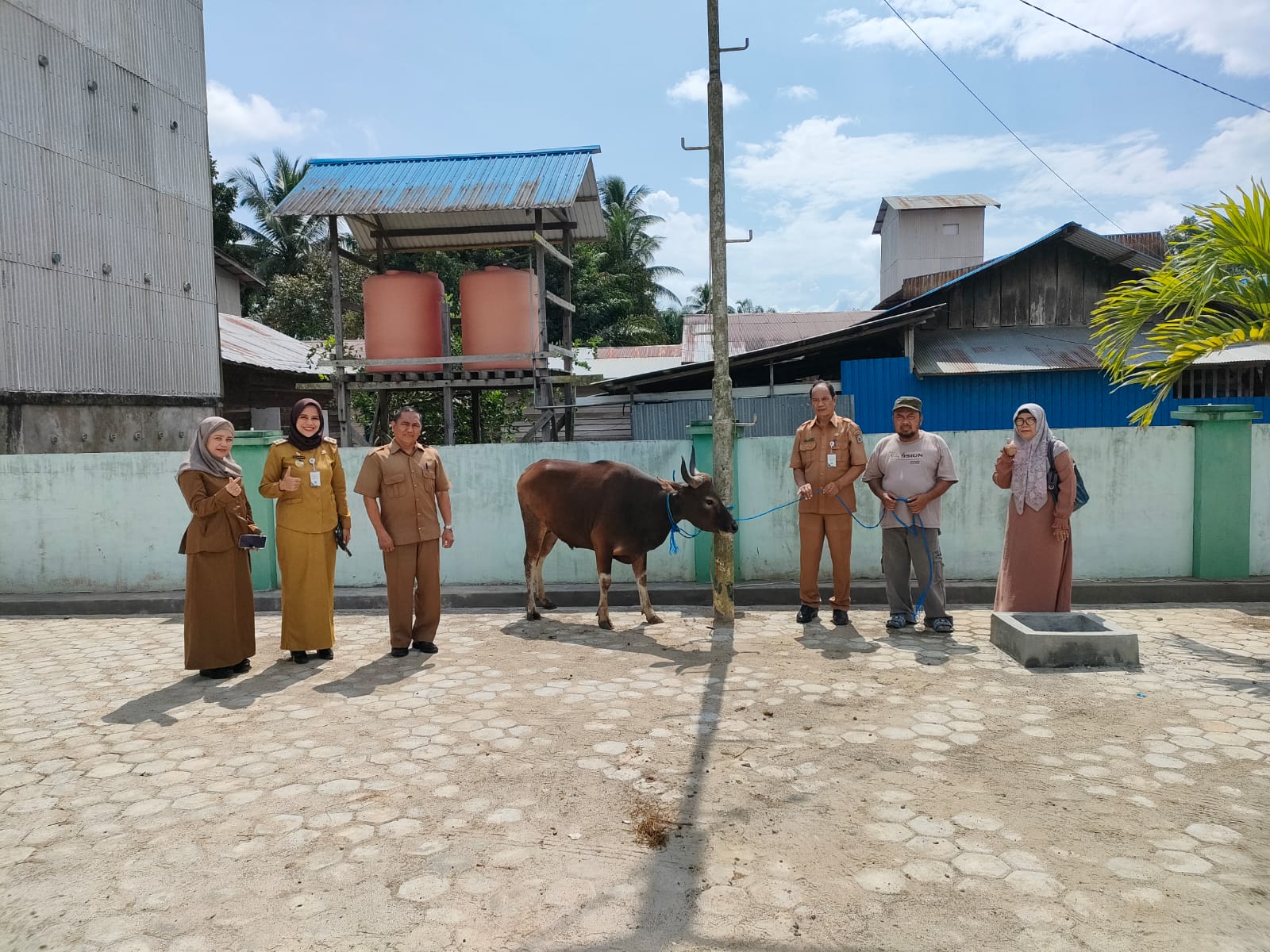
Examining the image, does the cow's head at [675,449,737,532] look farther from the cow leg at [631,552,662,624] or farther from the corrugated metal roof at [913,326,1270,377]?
the corrugated metal roof at [913,326,1270,377]

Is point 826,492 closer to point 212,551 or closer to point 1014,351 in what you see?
point 212,551

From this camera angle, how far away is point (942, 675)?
5402 millimetres

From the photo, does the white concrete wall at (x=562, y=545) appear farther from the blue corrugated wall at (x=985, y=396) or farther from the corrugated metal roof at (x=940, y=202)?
the corrugated metal roof at (x=940, y=202)

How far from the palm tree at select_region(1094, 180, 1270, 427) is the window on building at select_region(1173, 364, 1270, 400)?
7.96m

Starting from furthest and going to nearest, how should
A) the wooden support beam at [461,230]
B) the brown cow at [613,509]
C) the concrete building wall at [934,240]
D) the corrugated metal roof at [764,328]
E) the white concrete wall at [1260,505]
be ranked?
the concrete building wall at [934,240] < the corrugated metal roof at [764,328] < the wooden support beam at [461,230] < the white concrete wall at [1260,505] < the brown cow at [613,509]

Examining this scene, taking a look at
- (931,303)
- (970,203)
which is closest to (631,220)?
(970,203)

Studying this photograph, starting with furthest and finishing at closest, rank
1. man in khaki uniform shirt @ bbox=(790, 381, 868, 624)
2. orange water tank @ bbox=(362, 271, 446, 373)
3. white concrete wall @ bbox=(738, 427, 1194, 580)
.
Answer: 1. orange water tank @ bbox=(362, 271, 446, 373)
2. white concrete wall @ bbox=(738, 427, 1194, 580)
3. man in khaki uniform shirt @ bbox=(790, 381, 868, 624)

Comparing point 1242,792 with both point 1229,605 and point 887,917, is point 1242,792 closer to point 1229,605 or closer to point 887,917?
point 887,917

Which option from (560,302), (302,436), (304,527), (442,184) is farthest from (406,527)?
(560,302)

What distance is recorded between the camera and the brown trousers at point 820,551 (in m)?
6.80

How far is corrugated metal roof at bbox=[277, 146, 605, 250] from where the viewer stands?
10914 millimetres

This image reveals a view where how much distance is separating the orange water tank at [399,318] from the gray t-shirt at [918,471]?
690cm

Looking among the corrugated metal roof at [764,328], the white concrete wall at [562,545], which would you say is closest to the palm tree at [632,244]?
the corrugated metal roof at [764,328]

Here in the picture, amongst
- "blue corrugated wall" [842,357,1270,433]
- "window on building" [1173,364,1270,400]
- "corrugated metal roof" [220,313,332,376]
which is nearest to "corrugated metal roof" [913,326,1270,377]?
"blue corrugated wall" [842,357,1270,433]
